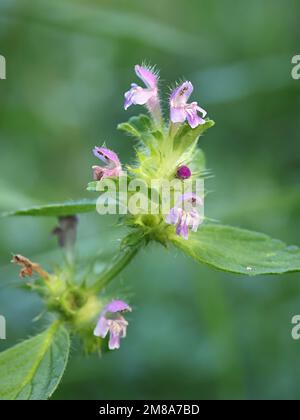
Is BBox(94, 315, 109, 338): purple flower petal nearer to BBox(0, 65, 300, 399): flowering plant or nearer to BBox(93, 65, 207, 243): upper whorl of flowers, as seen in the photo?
BBox(0, 65, 300, 399): flowering plant

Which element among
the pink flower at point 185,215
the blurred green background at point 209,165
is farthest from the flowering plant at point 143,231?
the blurred green background at point 209,165

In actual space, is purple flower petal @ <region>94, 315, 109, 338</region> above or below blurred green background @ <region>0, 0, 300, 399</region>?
below

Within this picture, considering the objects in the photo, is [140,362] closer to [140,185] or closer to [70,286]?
Result: [70,286]

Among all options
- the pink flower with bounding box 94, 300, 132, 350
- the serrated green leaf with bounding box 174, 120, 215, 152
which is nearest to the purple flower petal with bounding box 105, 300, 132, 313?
the pink flower with bounding box 94, 300, 132, 350

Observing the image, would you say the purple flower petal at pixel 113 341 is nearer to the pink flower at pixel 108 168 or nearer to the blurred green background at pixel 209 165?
the pink flower at pixel 108 168

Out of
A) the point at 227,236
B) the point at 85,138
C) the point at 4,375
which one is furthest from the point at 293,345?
the point at 85,138

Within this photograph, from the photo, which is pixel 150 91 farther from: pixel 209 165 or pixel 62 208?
pixel 209 165
